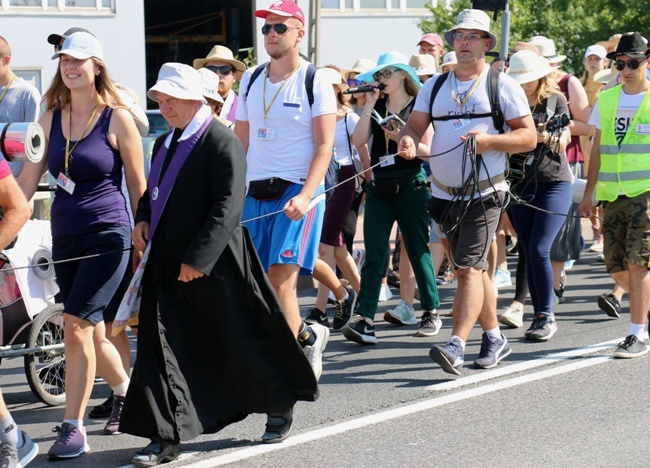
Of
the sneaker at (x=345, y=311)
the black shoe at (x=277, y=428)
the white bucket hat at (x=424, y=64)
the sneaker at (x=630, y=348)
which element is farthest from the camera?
the white bucket hat at (x=424, y=64)

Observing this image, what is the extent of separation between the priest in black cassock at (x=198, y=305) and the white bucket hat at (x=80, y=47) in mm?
534

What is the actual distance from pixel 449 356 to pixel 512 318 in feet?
6.30

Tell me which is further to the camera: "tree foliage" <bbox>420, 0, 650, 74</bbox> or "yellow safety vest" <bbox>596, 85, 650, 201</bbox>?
"tree foliage" <bbox>420, 0, 650, 74</bbox>

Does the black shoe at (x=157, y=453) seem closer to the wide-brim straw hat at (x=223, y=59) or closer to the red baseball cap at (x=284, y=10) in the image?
the red baseball cap at (x=284, y=10)

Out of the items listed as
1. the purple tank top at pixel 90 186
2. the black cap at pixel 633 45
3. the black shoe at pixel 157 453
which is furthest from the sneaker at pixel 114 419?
the black cap at pixel 633 45

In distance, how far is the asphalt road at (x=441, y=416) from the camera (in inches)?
219

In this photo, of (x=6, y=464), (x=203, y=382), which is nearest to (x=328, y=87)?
(x=203, y=382)

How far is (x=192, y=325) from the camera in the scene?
5570 mm

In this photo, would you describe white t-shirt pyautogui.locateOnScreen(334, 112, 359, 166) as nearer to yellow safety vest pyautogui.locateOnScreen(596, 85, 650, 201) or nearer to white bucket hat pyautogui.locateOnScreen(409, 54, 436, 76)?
white bucket hat pyautogui.locateOnScreen(409, 54, 436, 76)

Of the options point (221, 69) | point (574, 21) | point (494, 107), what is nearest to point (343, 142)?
point (221, 69)

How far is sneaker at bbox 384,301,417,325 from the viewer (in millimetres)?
9055

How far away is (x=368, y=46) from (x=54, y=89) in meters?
33.7

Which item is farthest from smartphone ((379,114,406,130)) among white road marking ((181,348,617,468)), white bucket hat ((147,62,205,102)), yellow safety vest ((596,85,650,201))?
white bucket hat ((147,62,205,102))

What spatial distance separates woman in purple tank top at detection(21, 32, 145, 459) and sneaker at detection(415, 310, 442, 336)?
3.11 meters
